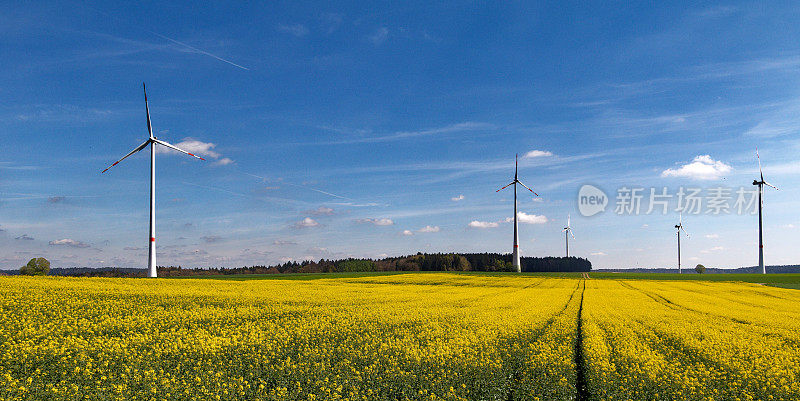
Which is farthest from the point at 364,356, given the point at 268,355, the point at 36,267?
the point at 36,267

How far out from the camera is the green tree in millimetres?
108088

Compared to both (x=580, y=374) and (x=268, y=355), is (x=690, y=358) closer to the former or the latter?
(x=580, y=374)

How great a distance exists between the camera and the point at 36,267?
111875 mm

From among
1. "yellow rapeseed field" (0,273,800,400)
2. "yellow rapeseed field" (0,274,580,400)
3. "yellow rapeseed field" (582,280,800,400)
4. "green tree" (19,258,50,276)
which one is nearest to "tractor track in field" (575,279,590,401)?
"yellow rapeseed field" (0,273,800,400)

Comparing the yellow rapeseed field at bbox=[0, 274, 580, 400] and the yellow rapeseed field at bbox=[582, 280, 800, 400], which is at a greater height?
the yellow rapeseed field at bbox=[0, 274, 580, 400]

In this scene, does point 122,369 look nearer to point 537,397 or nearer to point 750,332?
point 537,397

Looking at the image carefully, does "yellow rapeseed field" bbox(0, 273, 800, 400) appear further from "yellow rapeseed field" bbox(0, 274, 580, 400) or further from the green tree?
the green tree

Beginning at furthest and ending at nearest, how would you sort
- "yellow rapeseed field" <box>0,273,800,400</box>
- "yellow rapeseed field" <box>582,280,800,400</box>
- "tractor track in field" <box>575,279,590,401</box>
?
"tractor track in field" <box>575,279,590,401</box> < "yellow rapeseed field" <box>582,280,800,400</box> < "yellow rapeseed field" <box>0,273,800,400</box>

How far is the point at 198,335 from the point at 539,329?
742 inches

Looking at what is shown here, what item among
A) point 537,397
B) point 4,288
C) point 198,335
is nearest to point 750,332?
point 537,397

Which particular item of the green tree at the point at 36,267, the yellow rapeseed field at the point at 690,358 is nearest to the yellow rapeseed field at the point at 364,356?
the yellow rapeseed field at the point at 690,358

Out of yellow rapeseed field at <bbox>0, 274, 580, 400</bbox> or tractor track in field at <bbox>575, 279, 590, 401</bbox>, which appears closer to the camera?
yellow rapeseed field at <bbox>0, 274, 580, 400</bbox>

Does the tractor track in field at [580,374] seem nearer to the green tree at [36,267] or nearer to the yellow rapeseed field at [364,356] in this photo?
the yellow rapeseed field at [364,356]

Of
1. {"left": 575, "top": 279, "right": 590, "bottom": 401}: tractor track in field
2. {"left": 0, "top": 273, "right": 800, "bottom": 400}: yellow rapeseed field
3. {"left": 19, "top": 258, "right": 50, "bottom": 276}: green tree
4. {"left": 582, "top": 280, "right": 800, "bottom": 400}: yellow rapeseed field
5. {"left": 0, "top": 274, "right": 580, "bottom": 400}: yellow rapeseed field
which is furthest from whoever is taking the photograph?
{"left": 19, "top": 258, "right": 50, "bottom": 276}: green tree
